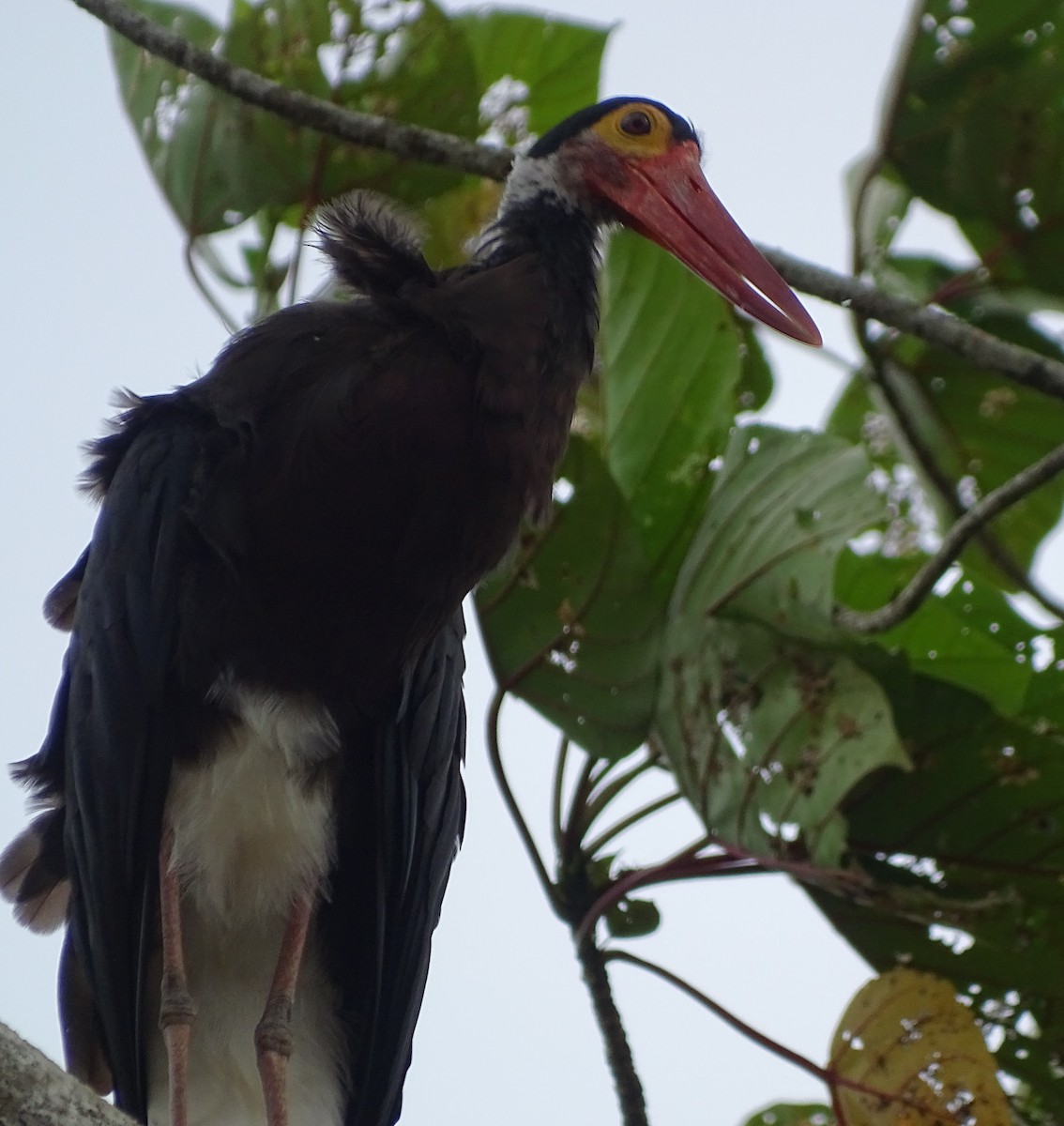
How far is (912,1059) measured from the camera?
2.91 m

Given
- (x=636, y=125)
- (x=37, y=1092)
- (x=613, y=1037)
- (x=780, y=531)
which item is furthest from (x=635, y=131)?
(x=37, y=1092)

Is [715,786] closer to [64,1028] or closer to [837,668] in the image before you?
[837,668]

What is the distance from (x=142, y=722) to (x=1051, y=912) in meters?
1.86

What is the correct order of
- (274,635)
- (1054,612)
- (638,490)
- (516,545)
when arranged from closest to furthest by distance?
1. (274,635)
2. (516,545)
3. (638,490)
4. (1054,612)

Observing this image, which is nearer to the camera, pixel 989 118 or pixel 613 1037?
pixel 613 1037

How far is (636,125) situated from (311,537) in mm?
1158

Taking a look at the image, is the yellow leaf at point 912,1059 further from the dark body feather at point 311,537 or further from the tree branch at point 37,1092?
the tree branch at point 37,1092

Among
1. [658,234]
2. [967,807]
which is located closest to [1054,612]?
[967,807]

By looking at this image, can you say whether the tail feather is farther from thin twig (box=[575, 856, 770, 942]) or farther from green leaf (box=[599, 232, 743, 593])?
green leaf (box=[599, 232, 743, 593])

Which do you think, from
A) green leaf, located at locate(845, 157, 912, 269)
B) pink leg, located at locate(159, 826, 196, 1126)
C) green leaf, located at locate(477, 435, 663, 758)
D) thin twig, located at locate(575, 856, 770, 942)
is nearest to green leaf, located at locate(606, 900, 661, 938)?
thin twig, located at locate(575, 856, 770, 942)

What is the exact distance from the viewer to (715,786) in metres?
3.11

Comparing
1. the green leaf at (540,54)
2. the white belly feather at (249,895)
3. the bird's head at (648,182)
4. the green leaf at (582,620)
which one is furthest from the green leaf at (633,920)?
the green leaf at (540,54)

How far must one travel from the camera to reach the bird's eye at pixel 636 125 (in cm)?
312

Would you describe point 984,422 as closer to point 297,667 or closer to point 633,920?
point 633,920
